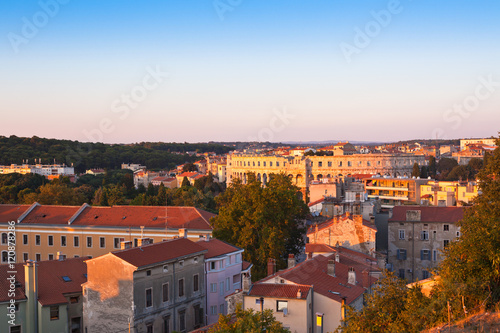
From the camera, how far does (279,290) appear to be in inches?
758

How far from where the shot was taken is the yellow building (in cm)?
4562

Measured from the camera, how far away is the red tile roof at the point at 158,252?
2109 cm

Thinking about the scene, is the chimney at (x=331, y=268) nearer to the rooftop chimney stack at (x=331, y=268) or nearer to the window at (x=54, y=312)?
the rooftop chimney stack at (x=331, y=268)

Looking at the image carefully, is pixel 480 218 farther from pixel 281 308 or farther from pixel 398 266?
pixel 398 266

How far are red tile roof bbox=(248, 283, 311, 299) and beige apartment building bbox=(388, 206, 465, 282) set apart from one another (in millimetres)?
14925

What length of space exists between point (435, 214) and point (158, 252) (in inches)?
694

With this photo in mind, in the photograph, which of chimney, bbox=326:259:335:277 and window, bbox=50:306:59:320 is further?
chimney, bbox=326:259:335:277

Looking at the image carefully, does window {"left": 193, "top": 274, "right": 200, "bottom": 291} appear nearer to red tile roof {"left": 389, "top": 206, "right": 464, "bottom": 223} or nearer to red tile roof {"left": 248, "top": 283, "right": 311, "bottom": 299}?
red tile roof {"left": 248, "top": 283, "right": 311, "bottom": 299}

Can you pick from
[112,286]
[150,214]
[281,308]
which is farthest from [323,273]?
[150,214]

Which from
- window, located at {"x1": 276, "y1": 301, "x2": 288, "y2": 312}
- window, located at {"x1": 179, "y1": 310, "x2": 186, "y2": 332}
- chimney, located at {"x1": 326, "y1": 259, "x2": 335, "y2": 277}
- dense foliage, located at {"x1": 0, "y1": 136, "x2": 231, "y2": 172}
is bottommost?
window, located at {"x1": 179, "y1": 310, "x2": 186, "y2": 332}

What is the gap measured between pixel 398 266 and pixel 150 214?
49.7 ft

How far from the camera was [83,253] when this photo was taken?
121 feet

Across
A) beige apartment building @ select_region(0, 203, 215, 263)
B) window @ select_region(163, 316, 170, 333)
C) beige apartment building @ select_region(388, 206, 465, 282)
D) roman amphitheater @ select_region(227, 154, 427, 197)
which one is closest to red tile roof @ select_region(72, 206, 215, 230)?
beige apartment building @ select_region(0, 203, 215, 263)

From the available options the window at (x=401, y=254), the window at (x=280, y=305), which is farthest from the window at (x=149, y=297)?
the window at (x=401, y=254)
